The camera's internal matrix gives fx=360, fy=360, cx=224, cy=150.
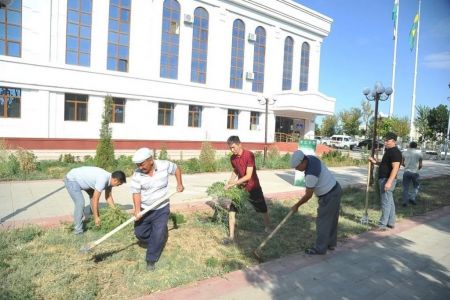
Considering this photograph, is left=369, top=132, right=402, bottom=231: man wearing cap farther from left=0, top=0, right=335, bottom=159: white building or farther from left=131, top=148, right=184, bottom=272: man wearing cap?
left=0, top=0, right=335, bottom=159: white building

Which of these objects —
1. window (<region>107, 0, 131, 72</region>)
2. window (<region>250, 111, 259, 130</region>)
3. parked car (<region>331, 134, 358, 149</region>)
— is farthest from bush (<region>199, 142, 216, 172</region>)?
parked car (<region>331, 134, 358, 149</region>)

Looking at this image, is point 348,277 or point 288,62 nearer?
point 348,277

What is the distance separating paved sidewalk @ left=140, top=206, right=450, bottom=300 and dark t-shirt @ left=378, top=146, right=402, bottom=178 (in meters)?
1.52

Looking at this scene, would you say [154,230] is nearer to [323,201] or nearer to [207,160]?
[323,201]

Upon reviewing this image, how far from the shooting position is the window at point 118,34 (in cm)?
2334

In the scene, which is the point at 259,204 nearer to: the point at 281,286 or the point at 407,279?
the point at 281,286

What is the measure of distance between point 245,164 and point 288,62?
98.0 ft

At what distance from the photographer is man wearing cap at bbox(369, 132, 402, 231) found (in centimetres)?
673

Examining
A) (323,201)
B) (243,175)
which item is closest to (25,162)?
(243,175)

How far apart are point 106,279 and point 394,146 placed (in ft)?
18.6

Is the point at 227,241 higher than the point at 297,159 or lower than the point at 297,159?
lower

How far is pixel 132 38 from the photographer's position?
950 inches

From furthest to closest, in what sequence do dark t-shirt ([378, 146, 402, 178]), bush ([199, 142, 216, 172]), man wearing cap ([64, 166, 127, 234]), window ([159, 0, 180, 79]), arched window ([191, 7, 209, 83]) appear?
1. arched window ([191, 7, 209, 83])
2. window ([159, 0, 180, 79])
3. bush ([199, 142, 216, 172])
4. dark t-shirt ([378, 146, 402, 178])
5. man wearing cap ([64, 166, 127, 234])

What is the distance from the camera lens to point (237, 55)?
30000 mm
